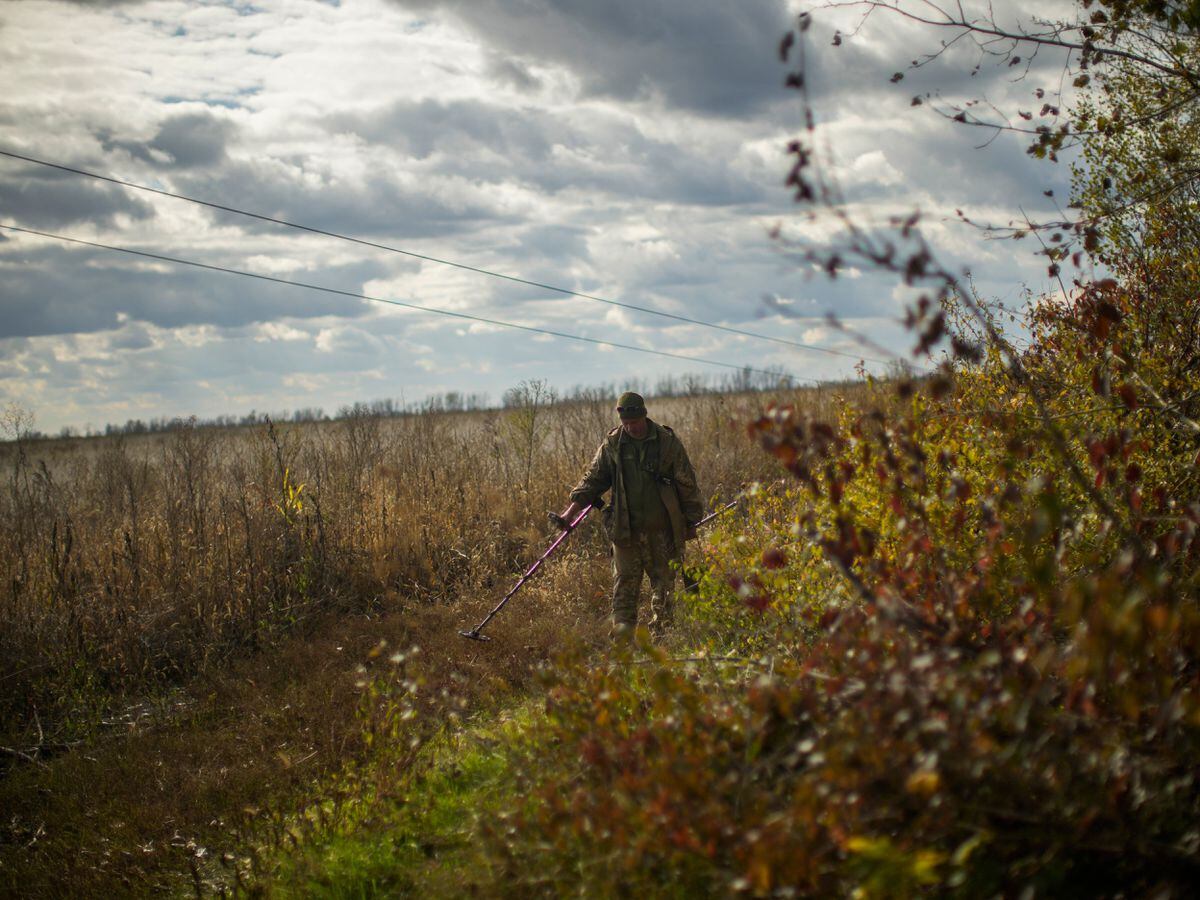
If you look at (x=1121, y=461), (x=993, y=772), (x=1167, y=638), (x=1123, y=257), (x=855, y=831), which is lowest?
(x=855, y=831)

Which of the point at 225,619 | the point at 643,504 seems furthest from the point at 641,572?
the point at 225,619

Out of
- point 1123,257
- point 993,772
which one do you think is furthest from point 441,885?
point 1123,257

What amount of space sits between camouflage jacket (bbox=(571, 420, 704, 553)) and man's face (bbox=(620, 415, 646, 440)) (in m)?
0.11

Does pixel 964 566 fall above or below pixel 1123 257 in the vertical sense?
below

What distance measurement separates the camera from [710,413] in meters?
20.2

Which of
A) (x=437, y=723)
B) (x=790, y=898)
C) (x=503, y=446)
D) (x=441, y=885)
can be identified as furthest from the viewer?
(x=503, y=446)

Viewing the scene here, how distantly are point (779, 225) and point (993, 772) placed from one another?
184 cm

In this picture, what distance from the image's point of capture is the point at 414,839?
5.00 meters

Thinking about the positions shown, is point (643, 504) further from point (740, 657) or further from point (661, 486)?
point (740, 657)

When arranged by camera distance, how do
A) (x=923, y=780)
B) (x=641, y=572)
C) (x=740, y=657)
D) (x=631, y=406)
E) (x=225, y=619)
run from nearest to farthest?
(x=923, y=780) → (x=740, y=657) → (x=631, y=406) → (x=641, y=572) → (x=225, y=619)

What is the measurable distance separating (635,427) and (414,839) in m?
4.75

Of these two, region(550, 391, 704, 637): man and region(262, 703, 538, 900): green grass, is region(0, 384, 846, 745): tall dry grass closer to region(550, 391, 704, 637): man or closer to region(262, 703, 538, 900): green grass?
region(550, 391, 704, 637): man

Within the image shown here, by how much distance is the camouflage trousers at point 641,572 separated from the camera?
905 cm

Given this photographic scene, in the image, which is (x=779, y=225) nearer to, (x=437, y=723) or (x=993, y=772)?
(x=993, y=772)
